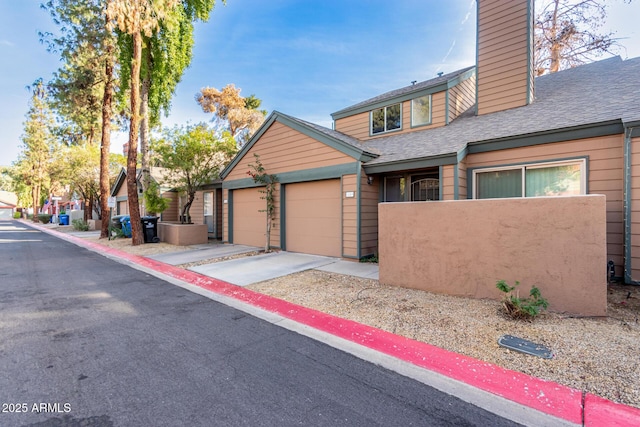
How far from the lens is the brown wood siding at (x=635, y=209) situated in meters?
5.19

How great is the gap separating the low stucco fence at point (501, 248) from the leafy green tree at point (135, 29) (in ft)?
35.9

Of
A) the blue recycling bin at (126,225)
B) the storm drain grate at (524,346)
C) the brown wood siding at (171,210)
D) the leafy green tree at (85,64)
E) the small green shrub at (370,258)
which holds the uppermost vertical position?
the leafy green tree at (85,64)

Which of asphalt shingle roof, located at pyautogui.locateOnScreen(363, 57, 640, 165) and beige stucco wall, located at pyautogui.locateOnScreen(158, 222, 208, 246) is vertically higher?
asphalt shingle roof, located at pyautogui.locateOnScreen(363, 57, 640, 165)

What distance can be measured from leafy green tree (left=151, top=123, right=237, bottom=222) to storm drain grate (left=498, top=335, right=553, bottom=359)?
12024 millimetres

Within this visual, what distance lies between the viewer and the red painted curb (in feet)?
7.16

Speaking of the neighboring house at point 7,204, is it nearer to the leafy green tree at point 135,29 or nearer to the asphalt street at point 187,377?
the leafy green tree at point 135,29

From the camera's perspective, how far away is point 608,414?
2.26 m

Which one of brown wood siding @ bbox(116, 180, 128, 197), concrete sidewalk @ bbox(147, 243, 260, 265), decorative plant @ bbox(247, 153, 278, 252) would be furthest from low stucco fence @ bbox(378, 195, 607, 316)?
brown wood siding @ bbox(116, 180, 128, 197)

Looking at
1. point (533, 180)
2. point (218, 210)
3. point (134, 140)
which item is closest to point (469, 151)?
point (533, 180)

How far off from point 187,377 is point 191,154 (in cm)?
1104

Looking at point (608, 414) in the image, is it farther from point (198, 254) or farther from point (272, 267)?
point (198, 254)

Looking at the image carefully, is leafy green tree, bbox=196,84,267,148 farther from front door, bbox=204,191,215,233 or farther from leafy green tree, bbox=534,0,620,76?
leafy green tree, bbox=534,0,620,76

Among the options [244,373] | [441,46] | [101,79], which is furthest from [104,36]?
[244,373]

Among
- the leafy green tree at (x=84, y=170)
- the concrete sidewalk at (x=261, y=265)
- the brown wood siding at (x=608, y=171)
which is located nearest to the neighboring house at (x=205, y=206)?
the concrete sidewalk at (x=261, y=265)
